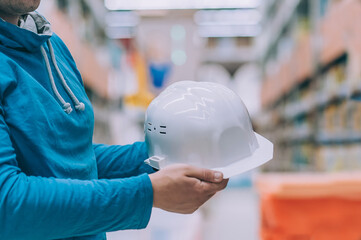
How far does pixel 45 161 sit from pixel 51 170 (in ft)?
0.06

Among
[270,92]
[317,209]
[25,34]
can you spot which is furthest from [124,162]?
[270,92]

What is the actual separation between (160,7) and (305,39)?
6.83 ft

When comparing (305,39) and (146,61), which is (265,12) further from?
(305,39)

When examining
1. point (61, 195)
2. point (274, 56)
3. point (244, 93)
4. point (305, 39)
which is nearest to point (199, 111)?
point (61, 195)

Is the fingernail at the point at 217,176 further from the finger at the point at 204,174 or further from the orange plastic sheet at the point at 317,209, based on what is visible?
the orange plastic sheet at the point at 317,209

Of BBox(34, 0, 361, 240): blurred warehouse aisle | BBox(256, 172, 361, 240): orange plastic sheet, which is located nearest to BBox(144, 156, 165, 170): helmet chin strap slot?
BBox(34, 0, 361, 240): blurred warehouse aisle

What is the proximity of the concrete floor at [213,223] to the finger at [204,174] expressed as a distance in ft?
1.25

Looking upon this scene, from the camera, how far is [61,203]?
0.55 m

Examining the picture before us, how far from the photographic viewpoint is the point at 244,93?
29.3 feet

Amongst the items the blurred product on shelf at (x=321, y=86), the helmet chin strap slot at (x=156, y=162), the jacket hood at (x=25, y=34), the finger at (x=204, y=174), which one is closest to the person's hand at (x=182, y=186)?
the finger at (x=204, y=174)

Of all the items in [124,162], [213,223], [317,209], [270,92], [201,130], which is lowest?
[213,223]

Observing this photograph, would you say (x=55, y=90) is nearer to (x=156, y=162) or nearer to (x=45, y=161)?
(x=45, y=161)

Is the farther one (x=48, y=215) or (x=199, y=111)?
(x=199, y=111)

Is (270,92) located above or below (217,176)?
below
